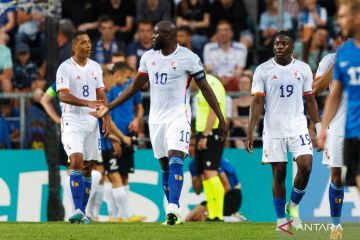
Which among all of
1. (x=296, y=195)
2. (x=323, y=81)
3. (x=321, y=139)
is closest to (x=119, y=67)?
(x=296, y=195)

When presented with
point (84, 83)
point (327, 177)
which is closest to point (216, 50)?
point (327, 177)

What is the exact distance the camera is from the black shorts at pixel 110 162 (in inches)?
842

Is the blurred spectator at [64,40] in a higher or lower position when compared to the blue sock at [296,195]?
higher

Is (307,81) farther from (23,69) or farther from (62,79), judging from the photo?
(23,69)

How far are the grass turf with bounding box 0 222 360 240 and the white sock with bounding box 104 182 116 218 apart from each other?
4.59 meters

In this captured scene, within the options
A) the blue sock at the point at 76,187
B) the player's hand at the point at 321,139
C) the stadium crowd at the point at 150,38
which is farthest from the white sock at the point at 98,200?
the player's hand at the point at 321,139

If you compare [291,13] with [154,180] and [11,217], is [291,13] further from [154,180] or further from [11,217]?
[11,217]

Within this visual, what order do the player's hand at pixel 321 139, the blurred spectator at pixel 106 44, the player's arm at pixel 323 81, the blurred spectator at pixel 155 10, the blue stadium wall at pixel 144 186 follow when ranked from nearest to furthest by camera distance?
the player's hand at pixel 321 139
the player's arm at pixel 323 81
the blue stadium wall at pixel 144 186
the blurred spectator at pixel 106 44
the blurred spectator at pixel 155 10

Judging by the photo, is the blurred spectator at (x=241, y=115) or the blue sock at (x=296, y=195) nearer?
the blue sock at (x=296, y=195)

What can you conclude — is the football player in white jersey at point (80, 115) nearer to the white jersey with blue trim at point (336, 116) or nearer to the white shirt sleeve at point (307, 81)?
the white shirt sleeve at point (307, 81)

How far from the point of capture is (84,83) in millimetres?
17359

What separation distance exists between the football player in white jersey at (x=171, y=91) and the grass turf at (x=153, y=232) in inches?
21.8

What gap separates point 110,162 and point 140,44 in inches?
135

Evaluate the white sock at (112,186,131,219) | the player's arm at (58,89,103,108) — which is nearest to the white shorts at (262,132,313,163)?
the player's arm at (58,89,103,108)
